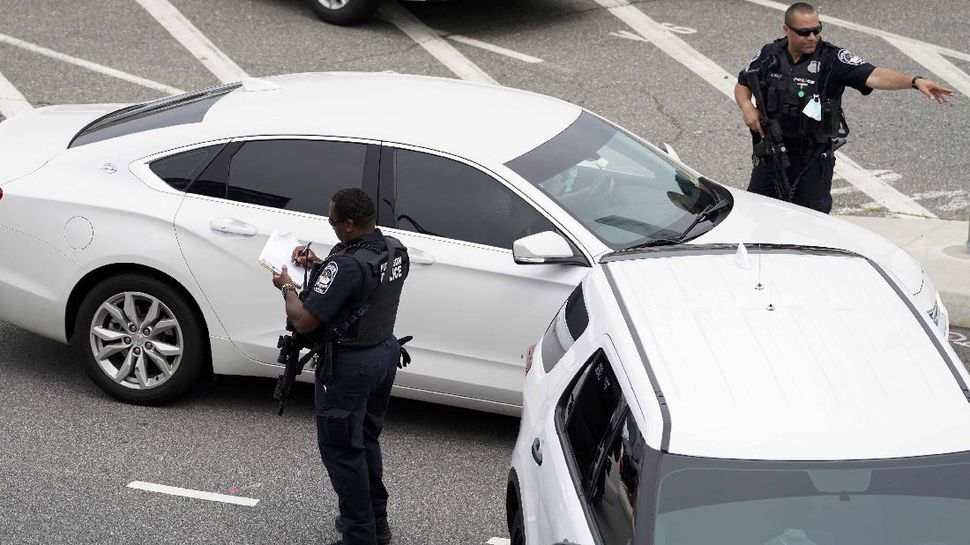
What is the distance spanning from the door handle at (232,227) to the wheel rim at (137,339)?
1.64 feet

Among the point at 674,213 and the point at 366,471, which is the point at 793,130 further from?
the point at 366,471

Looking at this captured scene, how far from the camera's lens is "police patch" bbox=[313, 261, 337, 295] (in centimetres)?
525

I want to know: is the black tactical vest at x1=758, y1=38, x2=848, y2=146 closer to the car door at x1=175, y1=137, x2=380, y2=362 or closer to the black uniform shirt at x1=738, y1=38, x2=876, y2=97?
the black uniform shirt at x1=738, y1=38, x2=876, y2=97

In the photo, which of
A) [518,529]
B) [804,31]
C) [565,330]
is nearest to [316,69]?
[804,31]

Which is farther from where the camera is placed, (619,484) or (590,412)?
(590,412)

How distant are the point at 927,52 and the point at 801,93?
528 cm

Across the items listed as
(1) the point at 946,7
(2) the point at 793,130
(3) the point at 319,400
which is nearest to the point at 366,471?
(3) the point at 319,400

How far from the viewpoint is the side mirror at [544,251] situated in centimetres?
625

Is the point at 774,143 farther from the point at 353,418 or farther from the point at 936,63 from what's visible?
the point at 936,63

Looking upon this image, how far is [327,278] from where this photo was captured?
5.25 meters

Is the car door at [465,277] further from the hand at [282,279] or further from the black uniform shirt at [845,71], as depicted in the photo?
the black uniform shirt at [845,71]

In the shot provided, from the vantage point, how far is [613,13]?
46.8ft

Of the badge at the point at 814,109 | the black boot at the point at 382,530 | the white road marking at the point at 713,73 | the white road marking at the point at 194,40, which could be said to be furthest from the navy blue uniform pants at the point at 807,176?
the white road marking at the point at 194,40

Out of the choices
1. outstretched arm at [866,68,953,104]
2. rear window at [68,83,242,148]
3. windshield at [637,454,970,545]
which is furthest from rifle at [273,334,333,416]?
outstretched arm at [866,68,953,104]
